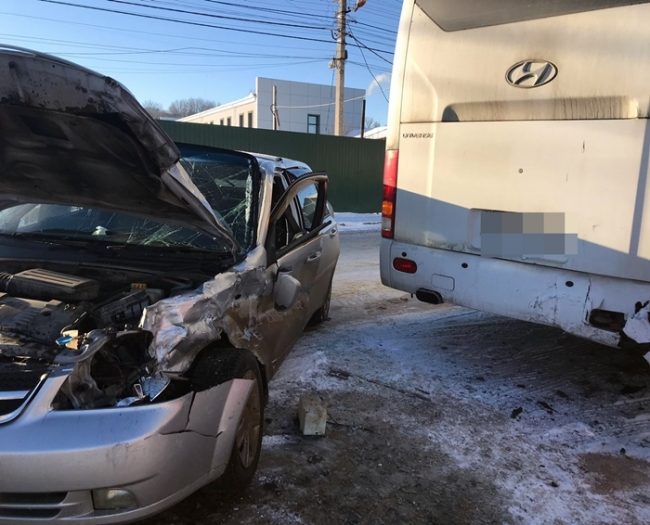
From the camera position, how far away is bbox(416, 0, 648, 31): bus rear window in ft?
11.0

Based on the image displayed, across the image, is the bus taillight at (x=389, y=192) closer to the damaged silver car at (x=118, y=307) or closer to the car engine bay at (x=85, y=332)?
the damaged silver car at (x=118, y=307)

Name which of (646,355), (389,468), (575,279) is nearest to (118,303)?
(389,468)

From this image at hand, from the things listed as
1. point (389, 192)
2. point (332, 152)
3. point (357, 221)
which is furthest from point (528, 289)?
point (332, 152)

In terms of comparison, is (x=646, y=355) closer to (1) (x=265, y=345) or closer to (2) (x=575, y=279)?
(2) (x=575, y=279)

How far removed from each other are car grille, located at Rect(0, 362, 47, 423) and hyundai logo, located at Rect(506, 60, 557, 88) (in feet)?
10.9

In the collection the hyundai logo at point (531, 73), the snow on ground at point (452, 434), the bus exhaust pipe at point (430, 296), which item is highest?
the hyundai logo at point (531, 73)

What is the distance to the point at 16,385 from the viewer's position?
2.08 meters

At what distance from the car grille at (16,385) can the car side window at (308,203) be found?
258 centimetres

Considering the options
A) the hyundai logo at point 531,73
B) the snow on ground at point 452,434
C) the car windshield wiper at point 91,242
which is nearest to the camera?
the snow on ground at point 452,434

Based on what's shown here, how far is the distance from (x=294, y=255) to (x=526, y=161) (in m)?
1.74

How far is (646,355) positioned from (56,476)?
338 cm

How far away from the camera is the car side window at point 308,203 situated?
452 centimetres

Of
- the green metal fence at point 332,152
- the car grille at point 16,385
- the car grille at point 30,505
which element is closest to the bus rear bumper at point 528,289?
the car grille at point 16,385

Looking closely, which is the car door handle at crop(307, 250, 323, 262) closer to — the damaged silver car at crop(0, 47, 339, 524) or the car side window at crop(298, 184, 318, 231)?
the car side window at crop(298, 184, 318, 231)
